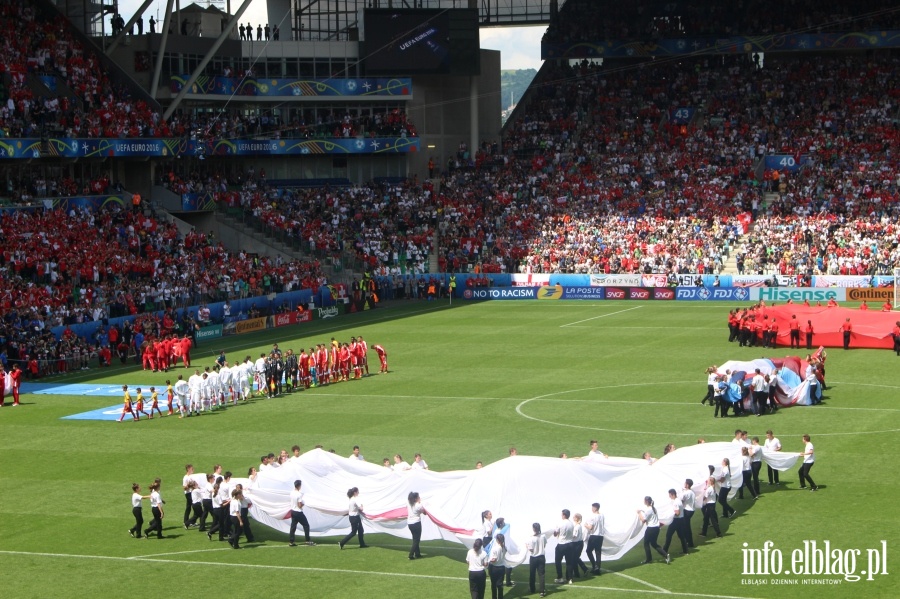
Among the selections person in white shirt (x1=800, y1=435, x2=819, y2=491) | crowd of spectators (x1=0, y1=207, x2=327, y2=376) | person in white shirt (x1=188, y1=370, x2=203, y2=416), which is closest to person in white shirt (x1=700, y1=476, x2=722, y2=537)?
person in white shirt (x1=800, y1=435, x2=819, y2=491)

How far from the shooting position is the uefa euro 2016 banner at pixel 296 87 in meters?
63.5

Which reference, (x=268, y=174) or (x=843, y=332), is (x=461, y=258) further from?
(x=843, y=332)

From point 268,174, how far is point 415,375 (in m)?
33.2

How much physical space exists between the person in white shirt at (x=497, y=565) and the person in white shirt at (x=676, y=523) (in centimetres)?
A: 322

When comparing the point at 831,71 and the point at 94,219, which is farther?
the point at 831,71

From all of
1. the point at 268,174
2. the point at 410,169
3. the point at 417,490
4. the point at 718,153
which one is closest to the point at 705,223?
the point at 718,153

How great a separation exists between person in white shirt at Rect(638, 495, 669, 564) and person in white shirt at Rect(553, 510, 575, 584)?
1.34m

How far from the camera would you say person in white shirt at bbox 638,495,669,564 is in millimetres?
19781

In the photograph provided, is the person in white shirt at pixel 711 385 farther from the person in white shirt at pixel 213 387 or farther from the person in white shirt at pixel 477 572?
the person in white shirt at pixel 477 572

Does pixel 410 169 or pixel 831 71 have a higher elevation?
pixel 831 71

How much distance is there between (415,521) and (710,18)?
58200 mm

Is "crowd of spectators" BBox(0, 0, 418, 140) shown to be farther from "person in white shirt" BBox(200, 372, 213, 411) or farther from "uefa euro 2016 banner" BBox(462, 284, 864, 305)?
"person in white shirt" BBox(200, 372, 213, 411)

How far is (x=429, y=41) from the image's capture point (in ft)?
225

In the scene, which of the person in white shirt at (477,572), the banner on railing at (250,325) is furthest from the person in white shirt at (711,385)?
the banner on railing at (250,325)
